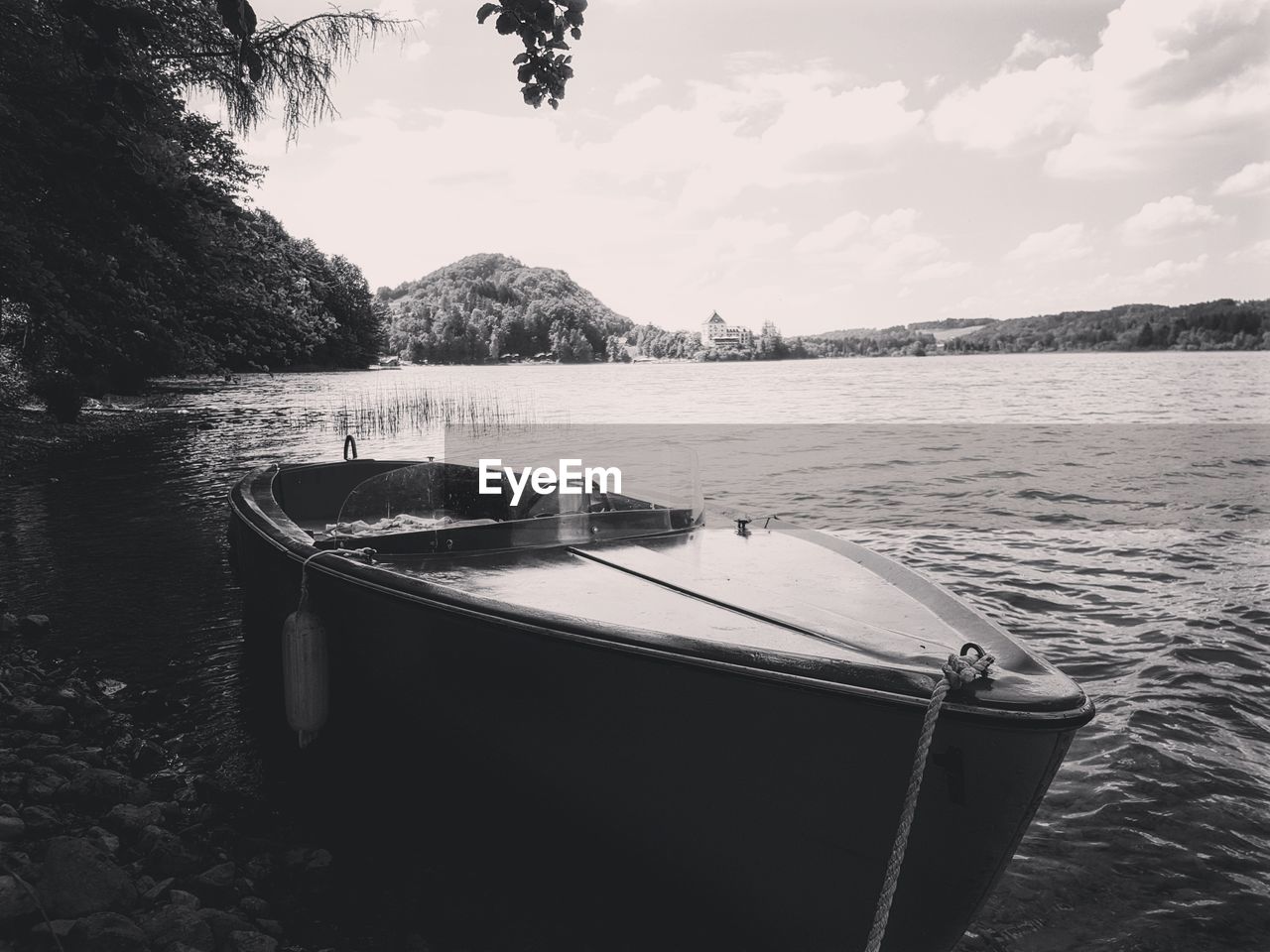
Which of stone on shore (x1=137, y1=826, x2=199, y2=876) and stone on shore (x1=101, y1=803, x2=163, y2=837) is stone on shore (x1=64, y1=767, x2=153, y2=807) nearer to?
stone on shore (x1=101, y1=803, x2=163, y2=837)

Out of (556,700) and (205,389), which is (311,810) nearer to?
(556,700)

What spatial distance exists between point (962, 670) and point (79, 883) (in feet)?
11.3

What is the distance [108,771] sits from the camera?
175 inches

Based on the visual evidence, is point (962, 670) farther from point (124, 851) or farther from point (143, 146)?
point (143, 146)

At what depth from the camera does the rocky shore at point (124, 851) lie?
10.2 ft

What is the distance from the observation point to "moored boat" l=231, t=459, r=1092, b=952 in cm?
282

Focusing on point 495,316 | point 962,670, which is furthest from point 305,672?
point 495,316

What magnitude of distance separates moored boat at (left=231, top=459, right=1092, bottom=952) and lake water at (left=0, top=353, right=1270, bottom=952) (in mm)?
936

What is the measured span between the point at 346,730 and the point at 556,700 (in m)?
2.14

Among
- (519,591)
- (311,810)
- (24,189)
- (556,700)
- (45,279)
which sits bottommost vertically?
(311,810)

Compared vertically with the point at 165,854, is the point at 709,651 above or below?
above

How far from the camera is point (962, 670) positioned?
272cm

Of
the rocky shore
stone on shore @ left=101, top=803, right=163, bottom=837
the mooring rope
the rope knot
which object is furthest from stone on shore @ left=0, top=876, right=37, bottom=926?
the rope knot

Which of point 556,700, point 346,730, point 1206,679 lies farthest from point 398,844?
point 1206,679
